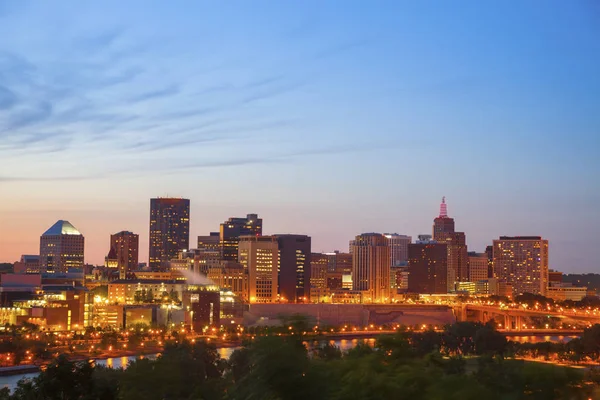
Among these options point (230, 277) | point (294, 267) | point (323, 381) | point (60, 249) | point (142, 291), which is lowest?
point (323, 381)

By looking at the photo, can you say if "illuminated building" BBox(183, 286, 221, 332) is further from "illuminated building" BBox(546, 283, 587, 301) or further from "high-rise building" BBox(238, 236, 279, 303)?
"illuminated building" BBox(546, 283, 587, 301)

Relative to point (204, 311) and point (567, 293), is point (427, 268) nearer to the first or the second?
point (567, 293)

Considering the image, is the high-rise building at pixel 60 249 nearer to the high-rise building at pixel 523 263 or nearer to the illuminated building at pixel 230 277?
the illuminated building at pixel 230 277


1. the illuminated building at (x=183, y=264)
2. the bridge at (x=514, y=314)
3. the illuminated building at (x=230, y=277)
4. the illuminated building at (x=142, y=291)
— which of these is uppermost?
the illuminated building at (x=183, y=264)

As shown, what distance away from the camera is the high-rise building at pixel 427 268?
146 meters

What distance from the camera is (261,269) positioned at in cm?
11400

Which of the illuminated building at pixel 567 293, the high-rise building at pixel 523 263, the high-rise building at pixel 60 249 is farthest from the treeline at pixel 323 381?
the high-rise building at pixel 523 263

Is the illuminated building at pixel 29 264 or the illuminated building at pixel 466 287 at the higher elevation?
the illuminated building at pixel 29 264

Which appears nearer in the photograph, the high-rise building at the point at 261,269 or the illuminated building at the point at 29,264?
the high-rise building at the point at 261,269

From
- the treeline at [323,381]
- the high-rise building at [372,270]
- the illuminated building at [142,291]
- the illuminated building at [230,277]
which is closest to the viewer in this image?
the treeline at [323,381]

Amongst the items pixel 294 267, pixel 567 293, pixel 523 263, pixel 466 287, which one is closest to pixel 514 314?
pixel 294 267

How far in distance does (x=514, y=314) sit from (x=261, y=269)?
34126mm

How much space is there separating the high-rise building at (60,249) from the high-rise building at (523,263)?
70.5 m

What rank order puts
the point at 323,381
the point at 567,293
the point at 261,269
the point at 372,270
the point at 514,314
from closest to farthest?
the point at 323,381, the point at 514,314, the point at 261,269, the point at 372,270, the point at 567,293
